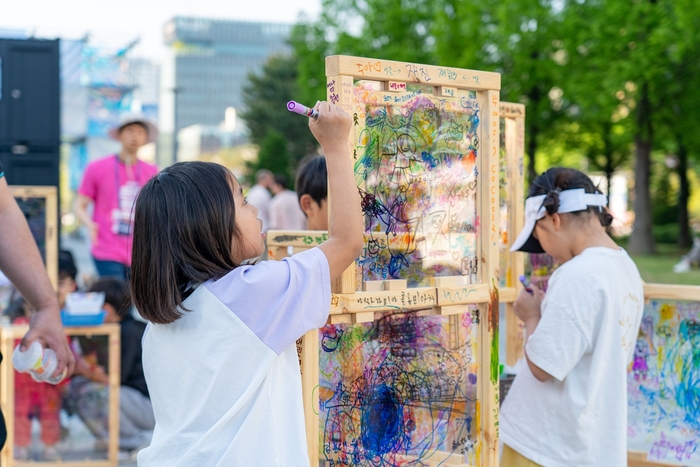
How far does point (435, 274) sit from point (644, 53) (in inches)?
639

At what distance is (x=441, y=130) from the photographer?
224 cm

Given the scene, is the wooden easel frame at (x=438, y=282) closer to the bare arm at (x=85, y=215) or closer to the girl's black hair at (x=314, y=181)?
the girl's black hair at (x=314, y=181)

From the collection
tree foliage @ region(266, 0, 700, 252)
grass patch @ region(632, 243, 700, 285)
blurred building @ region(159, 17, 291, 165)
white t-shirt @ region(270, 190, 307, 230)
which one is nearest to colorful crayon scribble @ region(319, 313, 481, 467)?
white t-shirt @ region(270, 190, 307, 230)

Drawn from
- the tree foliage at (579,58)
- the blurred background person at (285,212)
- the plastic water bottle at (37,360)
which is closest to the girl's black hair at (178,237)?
the plastic water bottle at (37,360)

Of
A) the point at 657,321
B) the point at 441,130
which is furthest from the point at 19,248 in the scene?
the point at 657,321

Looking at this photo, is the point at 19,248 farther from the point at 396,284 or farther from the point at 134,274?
the point at 396,284

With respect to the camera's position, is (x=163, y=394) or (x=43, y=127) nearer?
(x=163, y=394)

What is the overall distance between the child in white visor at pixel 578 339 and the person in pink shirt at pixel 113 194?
3428 millimetres

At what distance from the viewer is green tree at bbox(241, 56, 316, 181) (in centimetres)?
3666

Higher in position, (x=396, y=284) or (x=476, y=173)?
(x=476, y=173)

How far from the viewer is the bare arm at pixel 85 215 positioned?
531 cm

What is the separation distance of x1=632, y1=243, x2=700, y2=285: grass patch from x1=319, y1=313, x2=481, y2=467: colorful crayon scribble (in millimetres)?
11333

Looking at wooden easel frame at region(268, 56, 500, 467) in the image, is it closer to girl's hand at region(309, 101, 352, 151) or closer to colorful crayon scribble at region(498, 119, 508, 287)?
girl's hand at region(309, 101, 352, 151)

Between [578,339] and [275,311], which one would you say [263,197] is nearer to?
[578,339]
